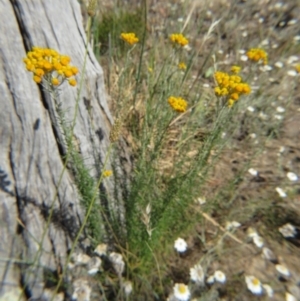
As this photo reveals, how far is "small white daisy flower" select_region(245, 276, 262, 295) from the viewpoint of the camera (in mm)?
1650

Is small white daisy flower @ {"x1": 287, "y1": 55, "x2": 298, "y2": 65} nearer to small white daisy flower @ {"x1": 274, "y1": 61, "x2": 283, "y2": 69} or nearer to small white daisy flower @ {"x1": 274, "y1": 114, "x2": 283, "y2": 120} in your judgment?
small white daisy flower @ {"x1": 274, "y1": 61, "x2": 283, "y2": 69}

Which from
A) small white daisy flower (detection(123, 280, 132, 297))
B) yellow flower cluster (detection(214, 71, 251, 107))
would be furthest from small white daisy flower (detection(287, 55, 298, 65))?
small white daisy flower (detection(123, 280, 132, 297))

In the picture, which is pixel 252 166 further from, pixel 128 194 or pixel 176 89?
pixel 128 194

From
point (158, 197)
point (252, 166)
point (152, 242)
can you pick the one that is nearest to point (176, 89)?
point (252, 166)

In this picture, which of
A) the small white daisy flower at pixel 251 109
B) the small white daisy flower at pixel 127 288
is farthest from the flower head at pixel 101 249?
the small white daisy flower at pixel 251 109

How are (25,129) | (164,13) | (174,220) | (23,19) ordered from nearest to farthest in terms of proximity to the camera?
(23,19) < (25,129) < (174,220) < (164,13)

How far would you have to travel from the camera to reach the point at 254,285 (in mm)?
1659

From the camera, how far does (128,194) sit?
5.80 ft

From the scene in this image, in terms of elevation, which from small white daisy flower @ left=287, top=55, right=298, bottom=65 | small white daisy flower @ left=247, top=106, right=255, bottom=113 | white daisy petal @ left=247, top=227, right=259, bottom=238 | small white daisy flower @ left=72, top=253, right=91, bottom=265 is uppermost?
small white daisy flower @ left=287, top=55, right=298, bottom=65

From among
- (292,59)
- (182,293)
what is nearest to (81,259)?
(182,293)

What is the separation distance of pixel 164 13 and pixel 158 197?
7.08ft

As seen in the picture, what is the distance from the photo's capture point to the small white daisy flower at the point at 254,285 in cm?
165

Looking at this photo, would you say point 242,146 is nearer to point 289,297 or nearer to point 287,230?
point 287,230

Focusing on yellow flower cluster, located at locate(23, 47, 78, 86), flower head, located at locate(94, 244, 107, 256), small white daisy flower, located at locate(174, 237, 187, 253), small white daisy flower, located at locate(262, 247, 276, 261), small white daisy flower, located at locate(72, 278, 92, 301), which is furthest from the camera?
small white daisy flower, located at locate(262, 247, 276, 261)
